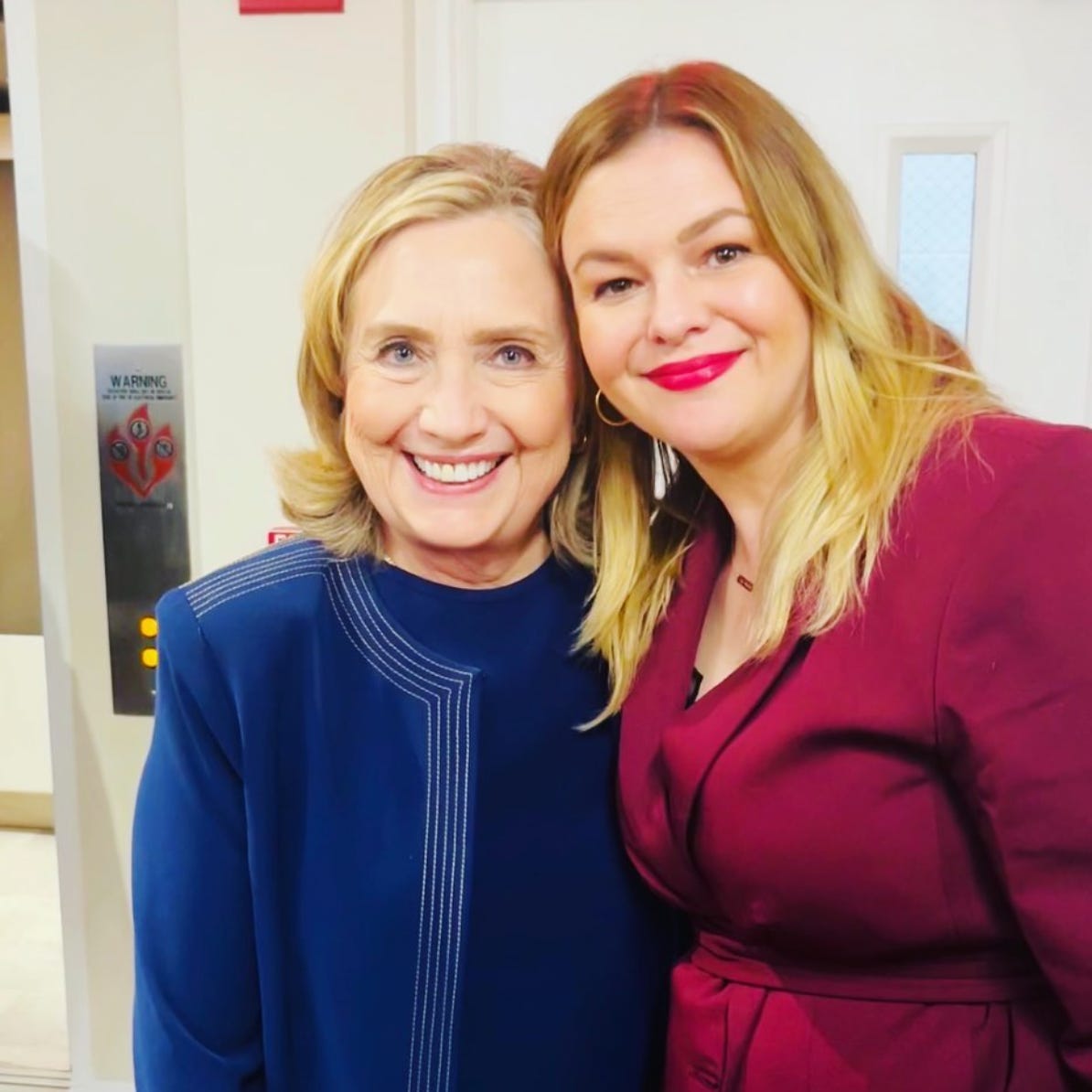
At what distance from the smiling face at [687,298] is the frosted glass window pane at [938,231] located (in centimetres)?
83

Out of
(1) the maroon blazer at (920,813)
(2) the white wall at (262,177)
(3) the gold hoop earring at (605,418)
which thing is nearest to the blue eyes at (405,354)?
(3) the gold hoop earring at (605,418)

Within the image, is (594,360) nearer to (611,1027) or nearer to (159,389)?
(611,1027)

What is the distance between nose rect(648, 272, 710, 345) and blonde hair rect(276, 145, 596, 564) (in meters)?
0.14

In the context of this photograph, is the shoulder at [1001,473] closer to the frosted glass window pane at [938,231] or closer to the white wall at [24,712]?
the frosted glass window pane at [938,231]

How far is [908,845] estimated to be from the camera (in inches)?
32.8

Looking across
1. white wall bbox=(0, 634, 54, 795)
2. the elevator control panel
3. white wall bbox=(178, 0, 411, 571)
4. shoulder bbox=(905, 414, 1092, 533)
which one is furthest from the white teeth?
white wall bbox=(0, 634, 54, 795)

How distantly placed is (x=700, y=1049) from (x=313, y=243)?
118cm

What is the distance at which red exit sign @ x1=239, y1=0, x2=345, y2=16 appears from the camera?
150cm

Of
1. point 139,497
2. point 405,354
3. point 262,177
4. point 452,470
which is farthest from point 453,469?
point 139,497

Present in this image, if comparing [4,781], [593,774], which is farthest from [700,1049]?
[4,781]

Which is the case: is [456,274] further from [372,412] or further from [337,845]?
[337,845]

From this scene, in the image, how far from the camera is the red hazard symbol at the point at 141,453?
5.53ft

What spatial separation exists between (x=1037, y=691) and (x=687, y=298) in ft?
1.30

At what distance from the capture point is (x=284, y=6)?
59.6 inches
